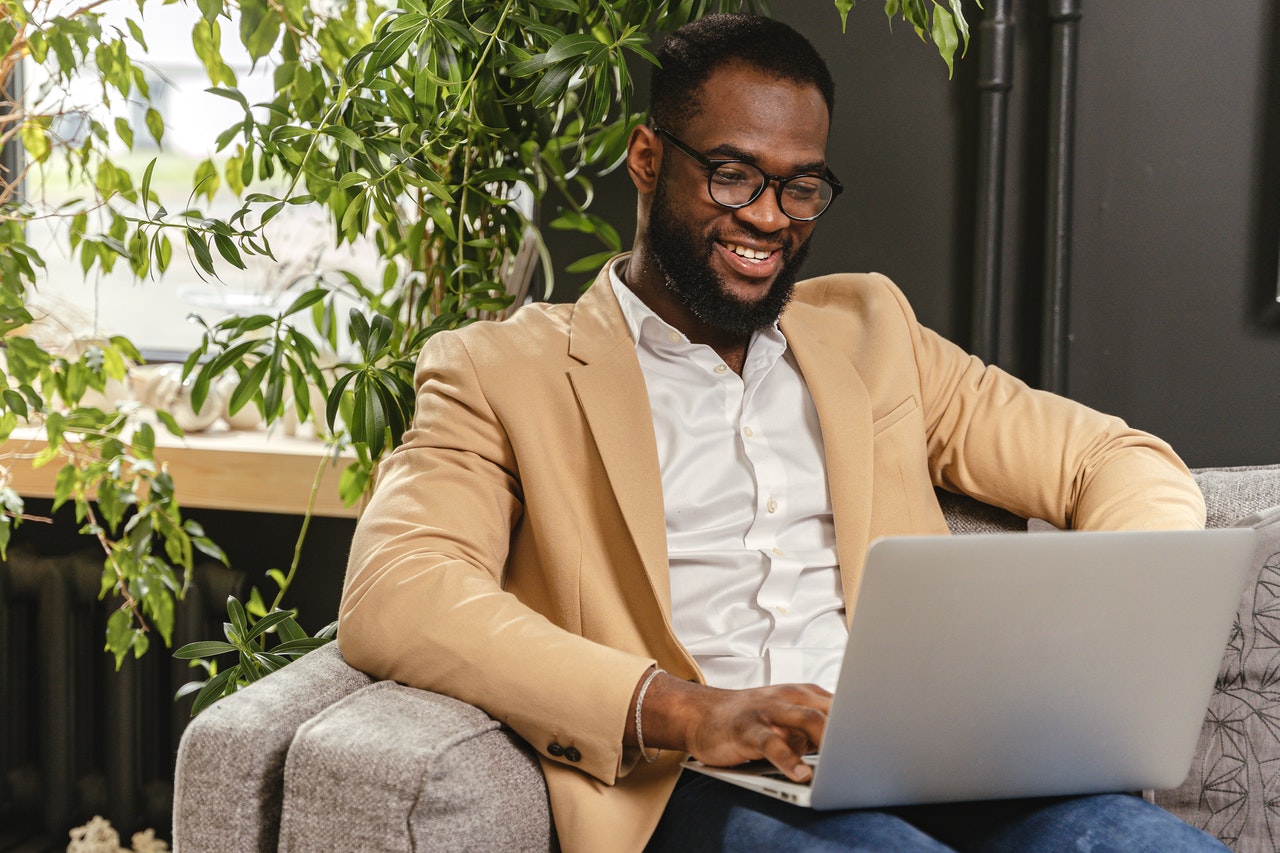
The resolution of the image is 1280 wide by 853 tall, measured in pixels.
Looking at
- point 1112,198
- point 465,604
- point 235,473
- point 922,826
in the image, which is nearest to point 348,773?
point 465,604

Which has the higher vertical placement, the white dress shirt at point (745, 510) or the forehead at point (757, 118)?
the forehead at point (757, 118)

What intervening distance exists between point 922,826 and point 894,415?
0.54 m

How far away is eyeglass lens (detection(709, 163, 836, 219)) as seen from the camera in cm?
149

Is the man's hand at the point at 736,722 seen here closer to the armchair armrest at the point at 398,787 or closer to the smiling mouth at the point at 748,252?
the armchair armrest at the point at 398,787

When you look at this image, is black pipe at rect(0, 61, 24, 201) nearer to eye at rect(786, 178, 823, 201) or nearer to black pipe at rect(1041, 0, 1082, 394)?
eye at rect(786, 178, 823, 201)

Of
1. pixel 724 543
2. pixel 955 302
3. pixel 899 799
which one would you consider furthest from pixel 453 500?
pixel 955 302

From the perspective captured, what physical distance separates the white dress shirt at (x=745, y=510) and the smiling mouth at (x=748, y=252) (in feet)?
0.36

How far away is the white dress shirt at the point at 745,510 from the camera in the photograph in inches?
54.4

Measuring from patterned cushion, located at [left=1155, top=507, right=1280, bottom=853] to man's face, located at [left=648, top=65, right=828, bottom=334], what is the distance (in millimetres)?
675

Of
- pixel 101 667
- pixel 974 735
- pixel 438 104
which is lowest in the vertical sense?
pixel 101 667

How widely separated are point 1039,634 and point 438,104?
1.19 m

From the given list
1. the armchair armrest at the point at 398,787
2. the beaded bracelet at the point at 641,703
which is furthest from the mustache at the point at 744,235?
the armchair armrest at the point at 398,787

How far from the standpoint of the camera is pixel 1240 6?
6.19ft

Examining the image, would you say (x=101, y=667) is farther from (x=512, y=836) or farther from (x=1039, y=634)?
(x=1039, y=634)
